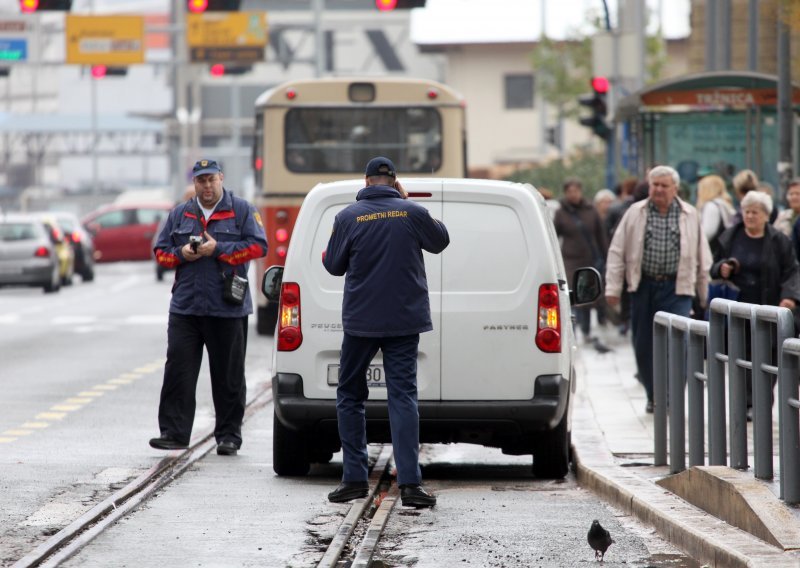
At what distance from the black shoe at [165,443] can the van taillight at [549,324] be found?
258cm

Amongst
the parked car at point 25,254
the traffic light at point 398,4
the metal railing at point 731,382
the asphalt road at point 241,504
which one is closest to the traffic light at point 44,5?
the traffic light at point 398,4

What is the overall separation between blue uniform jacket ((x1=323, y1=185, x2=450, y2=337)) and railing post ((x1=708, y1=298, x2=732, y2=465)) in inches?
53.0

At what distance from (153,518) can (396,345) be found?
1390mm

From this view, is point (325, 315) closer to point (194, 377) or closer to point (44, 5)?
point (194, 377)

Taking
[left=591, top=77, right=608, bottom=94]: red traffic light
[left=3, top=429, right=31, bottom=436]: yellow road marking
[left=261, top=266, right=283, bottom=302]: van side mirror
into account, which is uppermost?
[left=591, top=77, right=608, bottom=94]: red traffic light

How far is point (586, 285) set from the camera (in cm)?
1126

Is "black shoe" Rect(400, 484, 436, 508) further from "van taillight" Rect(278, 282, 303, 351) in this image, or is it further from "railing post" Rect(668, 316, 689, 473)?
"railing post" Rect(668, 316, 689, 473)

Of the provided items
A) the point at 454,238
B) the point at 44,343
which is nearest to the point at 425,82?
the point at 44,343

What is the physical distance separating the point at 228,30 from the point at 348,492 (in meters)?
42.7

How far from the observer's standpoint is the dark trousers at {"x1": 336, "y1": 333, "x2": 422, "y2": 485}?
9.18m

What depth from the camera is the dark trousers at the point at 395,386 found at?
9.18 metres

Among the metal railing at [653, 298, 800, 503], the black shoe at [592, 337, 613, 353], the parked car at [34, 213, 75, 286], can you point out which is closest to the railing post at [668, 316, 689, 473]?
the metal railing at [653, 298, 800, 503]

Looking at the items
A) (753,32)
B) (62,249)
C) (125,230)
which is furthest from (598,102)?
(125,230)

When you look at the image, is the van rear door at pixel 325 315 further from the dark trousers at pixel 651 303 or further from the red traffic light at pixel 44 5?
the red traffic light at pixel 44 5
